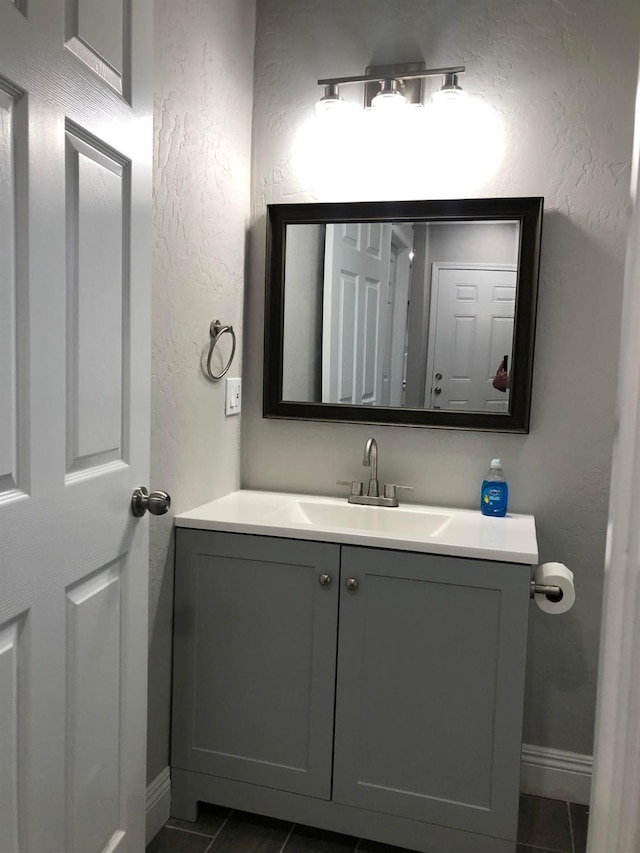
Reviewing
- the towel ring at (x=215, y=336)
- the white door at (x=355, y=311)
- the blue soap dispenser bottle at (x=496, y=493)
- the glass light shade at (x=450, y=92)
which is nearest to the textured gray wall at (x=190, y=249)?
the towel ring at (x=215, y=336)

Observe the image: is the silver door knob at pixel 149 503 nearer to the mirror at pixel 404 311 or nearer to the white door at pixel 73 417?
the white door at pixel 73 417

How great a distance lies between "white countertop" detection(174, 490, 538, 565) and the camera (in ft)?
5.40

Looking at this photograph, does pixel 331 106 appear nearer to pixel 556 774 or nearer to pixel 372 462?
pixel 372 462

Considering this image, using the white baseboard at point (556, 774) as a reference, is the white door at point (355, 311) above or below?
above

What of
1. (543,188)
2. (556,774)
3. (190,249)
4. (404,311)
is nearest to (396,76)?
(543,188)

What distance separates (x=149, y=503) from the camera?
1358mm

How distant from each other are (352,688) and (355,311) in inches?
43.2

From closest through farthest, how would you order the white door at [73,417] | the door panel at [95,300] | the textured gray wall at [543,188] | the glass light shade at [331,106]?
the white door at [73,417] → the door panel at [95,300] → the textured gray wall at [543,188] → the glass light shade at [331,106]

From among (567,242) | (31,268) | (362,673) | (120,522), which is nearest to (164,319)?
(120,522)

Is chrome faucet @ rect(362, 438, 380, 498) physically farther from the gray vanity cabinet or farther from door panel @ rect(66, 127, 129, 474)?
door panel @ rect(66, 127, 129, 474)

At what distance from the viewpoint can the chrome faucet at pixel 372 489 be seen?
209cm

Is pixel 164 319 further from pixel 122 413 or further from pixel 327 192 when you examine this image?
pixel 327 192

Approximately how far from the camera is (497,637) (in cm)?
163

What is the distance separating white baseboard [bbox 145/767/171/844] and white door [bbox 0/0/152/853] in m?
0.34
